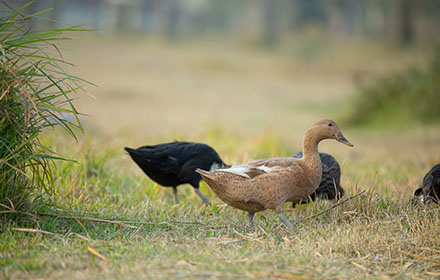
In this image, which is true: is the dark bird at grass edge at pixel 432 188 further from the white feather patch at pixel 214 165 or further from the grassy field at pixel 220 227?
the white feather patch at pixel 214 165

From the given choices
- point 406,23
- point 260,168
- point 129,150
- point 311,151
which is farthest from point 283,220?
point 406,23

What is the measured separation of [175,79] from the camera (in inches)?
Answer: 824

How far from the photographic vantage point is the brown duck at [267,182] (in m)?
4.09

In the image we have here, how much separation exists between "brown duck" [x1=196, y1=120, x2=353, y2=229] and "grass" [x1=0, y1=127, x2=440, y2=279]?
0.22 meters

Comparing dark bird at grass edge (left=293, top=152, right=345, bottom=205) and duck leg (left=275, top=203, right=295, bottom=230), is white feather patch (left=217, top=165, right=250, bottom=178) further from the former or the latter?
dark bird at grass edge (left=293, top=152, right=345, bottom=205)

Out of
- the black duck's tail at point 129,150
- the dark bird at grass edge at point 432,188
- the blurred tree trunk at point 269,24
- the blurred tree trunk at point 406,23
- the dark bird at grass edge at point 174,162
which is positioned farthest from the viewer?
the blurred tree trunk at point 269,24

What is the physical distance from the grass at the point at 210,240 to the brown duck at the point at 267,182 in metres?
0.22

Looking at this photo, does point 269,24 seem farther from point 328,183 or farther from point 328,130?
point 328,130

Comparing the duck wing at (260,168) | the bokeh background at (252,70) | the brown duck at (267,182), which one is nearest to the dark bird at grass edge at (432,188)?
the brown duck at (267,182)

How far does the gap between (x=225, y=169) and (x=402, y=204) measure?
5.21 ft

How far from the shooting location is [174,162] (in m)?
5.16

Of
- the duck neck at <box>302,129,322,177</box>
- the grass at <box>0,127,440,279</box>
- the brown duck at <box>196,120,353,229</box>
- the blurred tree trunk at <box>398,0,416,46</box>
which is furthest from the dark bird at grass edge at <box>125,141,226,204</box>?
the blurred tree trunk at <box>398,0,416,46</box>

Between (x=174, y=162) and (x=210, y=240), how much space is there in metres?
1.48

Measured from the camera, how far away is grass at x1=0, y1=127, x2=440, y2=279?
317cm
